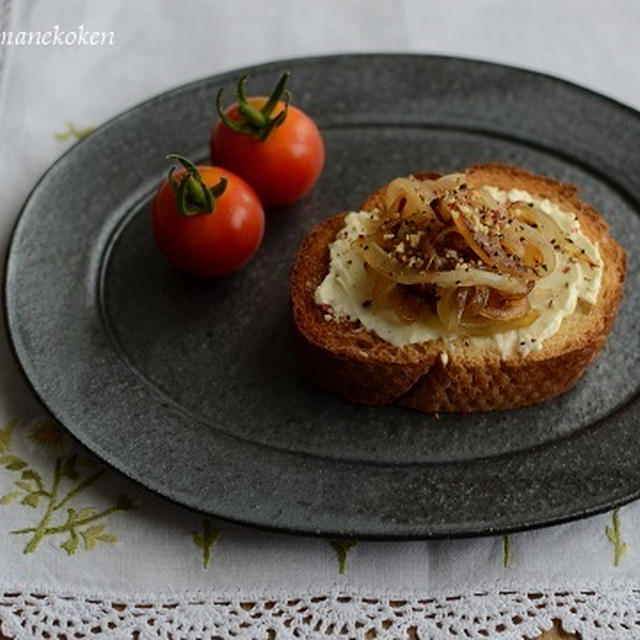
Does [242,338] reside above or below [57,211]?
below

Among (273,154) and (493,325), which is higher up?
(273,154)

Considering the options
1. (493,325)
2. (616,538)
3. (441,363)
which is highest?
(493,325)

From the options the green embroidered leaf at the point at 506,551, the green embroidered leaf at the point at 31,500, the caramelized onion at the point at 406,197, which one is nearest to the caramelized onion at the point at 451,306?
the caramelized onion at the point at 406,197

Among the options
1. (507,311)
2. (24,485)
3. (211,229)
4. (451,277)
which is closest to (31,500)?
(24,485)

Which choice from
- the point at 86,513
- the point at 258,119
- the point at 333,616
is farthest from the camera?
the point at 258,119

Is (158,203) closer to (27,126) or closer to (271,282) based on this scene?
(271,282)

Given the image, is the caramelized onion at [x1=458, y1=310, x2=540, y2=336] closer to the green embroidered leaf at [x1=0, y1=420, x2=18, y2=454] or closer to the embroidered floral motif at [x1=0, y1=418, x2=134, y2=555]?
the embroidered floral motif at [x1=0, y1=418, x2=134, y2=555]

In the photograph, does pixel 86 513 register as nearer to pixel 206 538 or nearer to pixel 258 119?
pixel 206 538

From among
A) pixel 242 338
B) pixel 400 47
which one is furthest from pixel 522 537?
pixel 400 47
